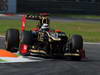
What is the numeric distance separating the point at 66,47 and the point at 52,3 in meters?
37.3

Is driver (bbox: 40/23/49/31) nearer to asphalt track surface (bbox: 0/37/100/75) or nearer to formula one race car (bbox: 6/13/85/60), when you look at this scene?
formula one race car (bbox: 6/13/85/60)

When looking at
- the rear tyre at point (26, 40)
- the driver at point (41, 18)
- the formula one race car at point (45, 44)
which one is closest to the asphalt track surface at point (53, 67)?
the formula one race car at point (45, 44)

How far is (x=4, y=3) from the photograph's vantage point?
4941cm

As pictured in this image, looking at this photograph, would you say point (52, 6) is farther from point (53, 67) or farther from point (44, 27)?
point (53, 67)

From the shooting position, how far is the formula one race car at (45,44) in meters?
14.1

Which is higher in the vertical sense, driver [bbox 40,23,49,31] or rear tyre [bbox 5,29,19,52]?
driver [bbox 40,23,49,31]

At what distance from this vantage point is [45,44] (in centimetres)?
1437

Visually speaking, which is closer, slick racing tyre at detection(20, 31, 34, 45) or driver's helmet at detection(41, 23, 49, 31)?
slick racing tyre at detection(20, 31, 34, 45)

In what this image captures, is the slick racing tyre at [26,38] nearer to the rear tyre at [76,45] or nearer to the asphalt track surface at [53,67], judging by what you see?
the asphalt track surface at [53,67]

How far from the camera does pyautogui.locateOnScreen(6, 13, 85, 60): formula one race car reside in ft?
46.3

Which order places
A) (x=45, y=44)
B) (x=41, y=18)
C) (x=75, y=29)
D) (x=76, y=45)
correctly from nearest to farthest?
1. (x=76, y=45)
2. (x=45, y=44)
3. (x=41, y=18)
4. (x=75, y=29)

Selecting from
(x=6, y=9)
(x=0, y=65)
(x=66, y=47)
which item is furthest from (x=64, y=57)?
(x=6, y=9)

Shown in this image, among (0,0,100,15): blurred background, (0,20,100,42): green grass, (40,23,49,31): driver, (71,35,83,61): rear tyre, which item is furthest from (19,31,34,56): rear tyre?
(0,0,100,15): blurred background

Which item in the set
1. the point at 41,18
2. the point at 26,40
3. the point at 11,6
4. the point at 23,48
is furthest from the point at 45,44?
the point at 11,6
